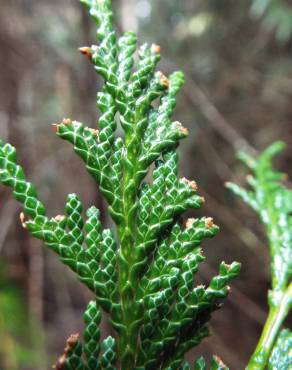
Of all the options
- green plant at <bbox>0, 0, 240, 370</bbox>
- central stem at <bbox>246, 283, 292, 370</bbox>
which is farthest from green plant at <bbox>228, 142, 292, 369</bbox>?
green plant at <bbox>0, 0, 240, 370</bbox>

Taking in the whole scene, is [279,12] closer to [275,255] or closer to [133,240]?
[275,255]

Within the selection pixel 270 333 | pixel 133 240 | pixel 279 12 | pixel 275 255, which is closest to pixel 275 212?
pixel 275 255

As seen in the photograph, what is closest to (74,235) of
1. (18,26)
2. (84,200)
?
(18,26)

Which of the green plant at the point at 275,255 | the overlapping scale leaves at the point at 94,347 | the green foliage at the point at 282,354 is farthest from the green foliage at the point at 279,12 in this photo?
the overlapping scale leaves at the point at 94,347

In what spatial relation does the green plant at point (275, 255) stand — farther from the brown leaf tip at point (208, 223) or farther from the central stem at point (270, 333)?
the brown leaf tip at point (208, 223)

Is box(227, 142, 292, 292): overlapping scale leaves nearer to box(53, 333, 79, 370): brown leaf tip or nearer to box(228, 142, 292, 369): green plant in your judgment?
box(228, 142, 292, 369): green plant
